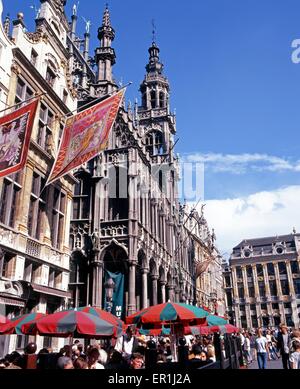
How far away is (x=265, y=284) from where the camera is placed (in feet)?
287

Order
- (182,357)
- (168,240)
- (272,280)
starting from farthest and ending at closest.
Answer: (272,280), (168,240), (182,357)

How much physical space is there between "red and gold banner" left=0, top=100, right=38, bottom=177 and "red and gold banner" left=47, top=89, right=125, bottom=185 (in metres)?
2.84

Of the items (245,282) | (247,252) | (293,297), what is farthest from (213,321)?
(247,252)

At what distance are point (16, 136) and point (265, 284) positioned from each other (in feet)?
274

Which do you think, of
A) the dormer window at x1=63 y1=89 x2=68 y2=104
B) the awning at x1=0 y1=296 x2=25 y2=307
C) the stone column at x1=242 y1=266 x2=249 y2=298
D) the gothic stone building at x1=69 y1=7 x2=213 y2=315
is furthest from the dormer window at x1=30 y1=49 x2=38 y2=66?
the stone column at x1=242 y1=266 x2=249 y2=298

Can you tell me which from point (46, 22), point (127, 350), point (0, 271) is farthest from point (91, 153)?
point (46, 22)

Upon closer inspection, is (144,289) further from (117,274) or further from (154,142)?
(154,142)

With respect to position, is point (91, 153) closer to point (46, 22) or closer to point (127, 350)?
point (127, 350)

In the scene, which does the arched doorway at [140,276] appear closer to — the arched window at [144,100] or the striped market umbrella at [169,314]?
the striped market umbrella at [169,314]

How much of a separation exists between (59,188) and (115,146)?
11.4m

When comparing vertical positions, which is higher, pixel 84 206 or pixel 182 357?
pixel 84 206

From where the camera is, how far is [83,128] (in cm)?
1750

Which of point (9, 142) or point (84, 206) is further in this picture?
point (84, 206)

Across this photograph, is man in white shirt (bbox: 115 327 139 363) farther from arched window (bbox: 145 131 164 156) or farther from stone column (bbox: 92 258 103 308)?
arched window (bbox: 145 131 164 156)
